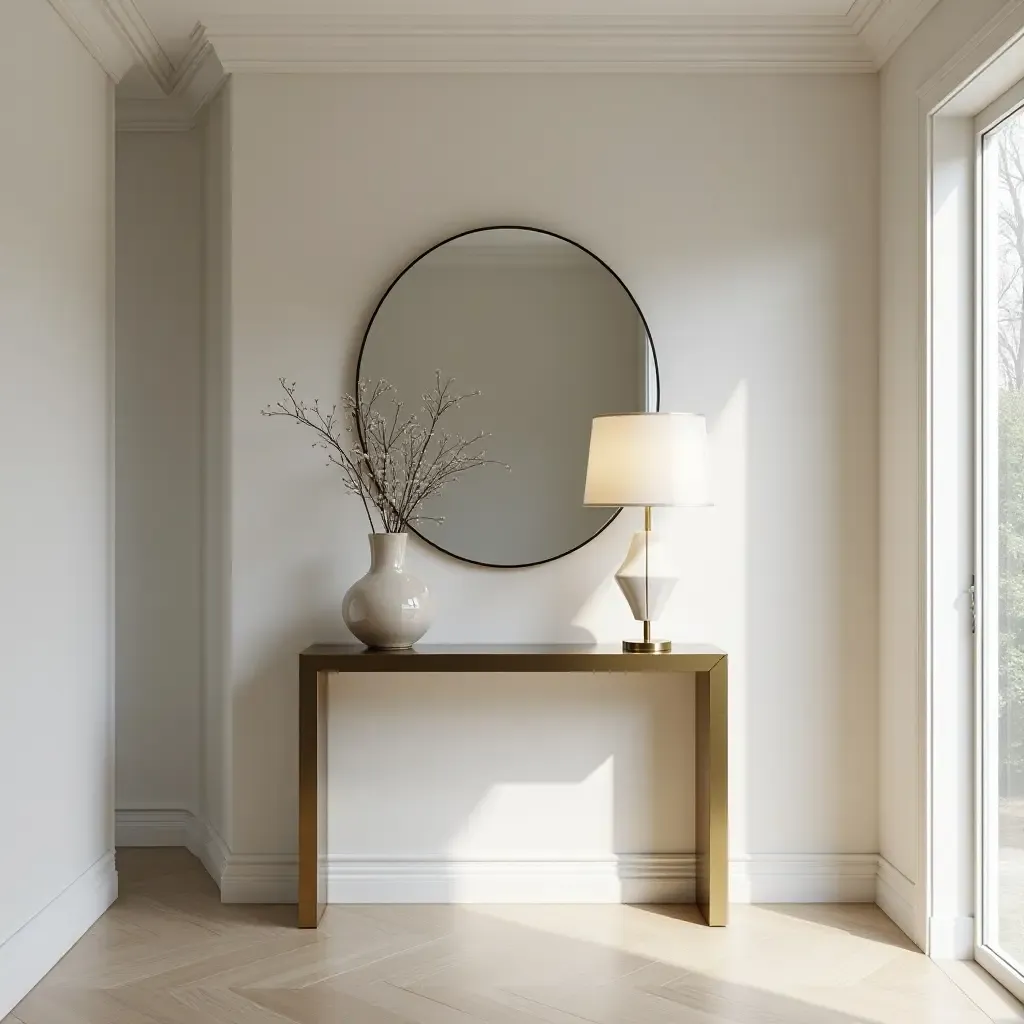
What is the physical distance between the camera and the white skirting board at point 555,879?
11.0ft

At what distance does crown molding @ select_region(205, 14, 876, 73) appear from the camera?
3264 millimetres

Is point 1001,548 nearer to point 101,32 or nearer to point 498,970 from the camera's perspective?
point 498,970

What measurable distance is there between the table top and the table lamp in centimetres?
7

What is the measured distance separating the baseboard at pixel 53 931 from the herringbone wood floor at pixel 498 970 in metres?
0.04

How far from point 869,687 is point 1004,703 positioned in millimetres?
618


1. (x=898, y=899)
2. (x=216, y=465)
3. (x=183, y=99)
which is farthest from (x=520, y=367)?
(x=898, y=899)

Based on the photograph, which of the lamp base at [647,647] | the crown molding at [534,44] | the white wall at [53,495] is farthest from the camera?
the crown molding at [534,44]

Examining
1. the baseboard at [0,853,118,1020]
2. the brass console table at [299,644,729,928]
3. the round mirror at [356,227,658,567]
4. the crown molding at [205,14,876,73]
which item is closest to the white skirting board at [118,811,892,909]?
the brass console table at [299,644,729,928]

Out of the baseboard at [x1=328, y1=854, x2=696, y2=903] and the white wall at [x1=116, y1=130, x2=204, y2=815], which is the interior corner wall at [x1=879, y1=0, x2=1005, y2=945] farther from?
the white wall at [x1=116, y1=130, x2=204, y2=815]

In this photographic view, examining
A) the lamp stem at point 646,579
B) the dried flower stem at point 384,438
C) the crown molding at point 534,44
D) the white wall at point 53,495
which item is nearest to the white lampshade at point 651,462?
the lamp stem at point 646,579

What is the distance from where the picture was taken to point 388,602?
3094 millimetres

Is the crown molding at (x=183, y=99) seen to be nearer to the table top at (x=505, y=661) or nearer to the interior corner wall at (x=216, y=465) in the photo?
the interior corner wall at (x=216, y=465)

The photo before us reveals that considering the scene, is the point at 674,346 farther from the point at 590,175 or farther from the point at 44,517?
the point at 44,517

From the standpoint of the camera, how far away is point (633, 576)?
3.14 m
